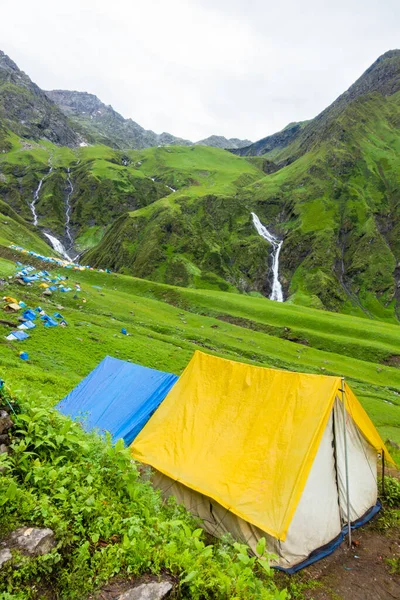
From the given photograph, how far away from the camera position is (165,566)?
5426 mm

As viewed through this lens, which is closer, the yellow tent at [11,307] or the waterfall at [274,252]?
the yellow tent at [11,307]

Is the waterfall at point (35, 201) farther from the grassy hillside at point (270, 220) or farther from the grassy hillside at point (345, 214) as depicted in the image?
the grassy hillside at point (345, 214)

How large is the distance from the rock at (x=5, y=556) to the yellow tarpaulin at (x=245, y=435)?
296 inches

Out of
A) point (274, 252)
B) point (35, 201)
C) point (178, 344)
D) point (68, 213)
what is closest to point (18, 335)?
point (178, 344)

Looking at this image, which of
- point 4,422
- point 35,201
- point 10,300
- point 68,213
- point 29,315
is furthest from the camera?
point 35,201

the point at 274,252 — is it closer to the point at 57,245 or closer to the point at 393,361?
the point at 393,361

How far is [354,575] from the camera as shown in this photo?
410 inches

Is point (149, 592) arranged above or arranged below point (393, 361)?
above

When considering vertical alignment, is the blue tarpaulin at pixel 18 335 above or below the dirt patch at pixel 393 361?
above

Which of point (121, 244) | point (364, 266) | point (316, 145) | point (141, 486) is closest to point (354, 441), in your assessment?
point (141, 486)

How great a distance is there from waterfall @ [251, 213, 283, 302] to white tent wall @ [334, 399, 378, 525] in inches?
4037

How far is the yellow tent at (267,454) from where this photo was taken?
35.2 ft

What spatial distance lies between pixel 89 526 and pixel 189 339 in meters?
39.6

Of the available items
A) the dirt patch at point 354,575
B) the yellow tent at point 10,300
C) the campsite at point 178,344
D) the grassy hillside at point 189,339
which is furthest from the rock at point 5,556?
the yellow tent at point 10,300
